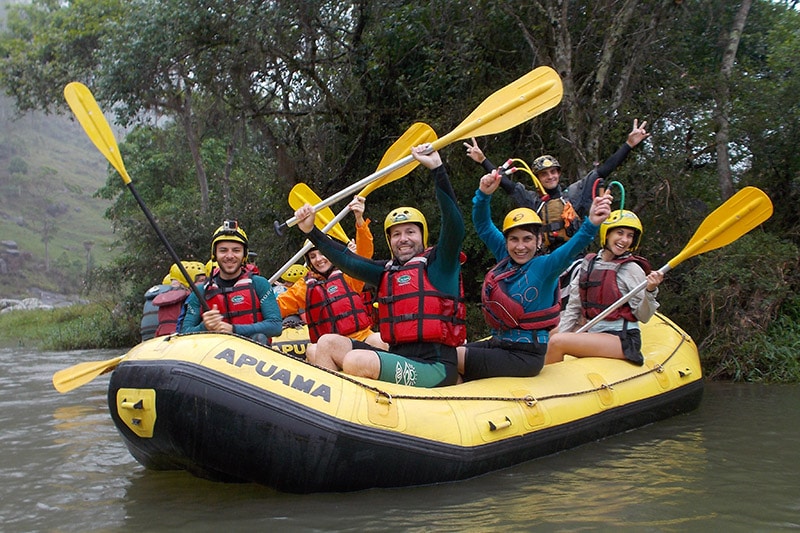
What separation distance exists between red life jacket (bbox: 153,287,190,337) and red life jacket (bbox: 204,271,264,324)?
5.05 ft

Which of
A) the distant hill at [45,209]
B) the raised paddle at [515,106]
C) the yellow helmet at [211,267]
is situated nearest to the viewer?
the raised paddle at [515,106]

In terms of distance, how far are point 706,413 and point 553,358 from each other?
4.11 ft

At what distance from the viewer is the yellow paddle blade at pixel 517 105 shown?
439 cm

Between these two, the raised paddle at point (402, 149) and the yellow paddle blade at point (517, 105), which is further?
the raised paddle at point (402, 149)

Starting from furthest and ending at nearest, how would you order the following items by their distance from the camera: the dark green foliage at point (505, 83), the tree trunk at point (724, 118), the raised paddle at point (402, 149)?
the tree trunk at point (724, 118)
the dark green foliage at point (505, 83)
the raised paddle at point (402, 149)

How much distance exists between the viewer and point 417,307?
3.76 m

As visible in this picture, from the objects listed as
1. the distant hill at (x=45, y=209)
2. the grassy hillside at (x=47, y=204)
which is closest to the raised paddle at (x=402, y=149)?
the grassy hillside at (x=47, y=204)

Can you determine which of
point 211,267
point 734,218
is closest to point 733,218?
point 734,218

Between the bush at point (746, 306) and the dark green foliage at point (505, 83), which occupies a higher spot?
the dark green foliage at point (505, 83)

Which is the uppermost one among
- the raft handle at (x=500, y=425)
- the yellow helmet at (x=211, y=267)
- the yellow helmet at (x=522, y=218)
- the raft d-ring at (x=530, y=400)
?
the yellow helmet at (x=522, y=218)

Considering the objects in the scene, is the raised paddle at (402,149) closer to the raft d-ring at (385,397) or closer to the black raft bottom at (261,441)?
the raft d-ring at (385,397)

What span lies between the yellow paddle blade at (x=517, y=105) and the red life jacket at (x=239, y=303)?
1.54 meters

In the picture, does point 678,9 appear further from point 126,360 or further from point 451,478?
point 126,360

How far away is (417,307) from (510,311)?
641 millimetres
